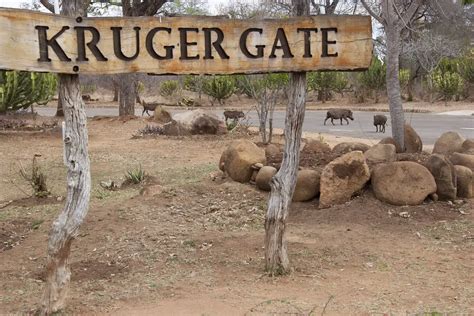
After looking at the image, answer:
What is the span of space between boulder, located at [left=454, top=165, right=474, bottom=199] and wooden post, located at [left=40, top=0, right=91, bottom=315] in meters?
4.46

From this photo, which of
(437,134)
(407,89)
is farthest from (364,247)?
(407,89)

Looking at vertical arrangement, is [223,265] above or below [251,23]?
below

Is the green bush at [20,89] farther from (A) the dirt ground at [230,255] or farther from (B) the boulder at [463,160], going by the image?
(B) the boulder at [463,160]

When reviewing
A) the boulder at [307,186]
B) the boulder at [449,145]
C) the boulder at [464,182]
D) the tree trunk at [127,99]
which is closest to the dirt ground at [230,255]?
the boulder at [307,186]

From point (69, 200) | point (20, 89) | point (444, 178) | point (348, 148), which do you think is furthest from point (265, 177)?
point (20, 89)

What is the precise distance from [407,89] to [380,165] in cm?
2481

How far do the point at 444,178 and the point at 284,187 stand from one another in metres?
2.79

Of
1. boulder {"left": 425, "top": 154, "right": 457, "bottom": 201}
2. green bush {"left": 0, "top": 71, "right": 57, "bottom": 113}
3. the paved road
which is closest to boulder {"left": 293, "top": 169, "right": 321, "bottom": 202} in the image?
boulder {"left": 425, "top": 154, "right": 457, "bottom": 201}

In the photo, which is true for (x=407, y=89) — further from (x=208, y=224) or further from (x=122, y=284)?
(x=122, y=284)

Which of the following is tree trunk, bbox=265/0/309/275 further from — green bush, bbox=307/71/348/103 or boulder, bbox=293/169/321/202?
green bush, bbox=307/71/348/103

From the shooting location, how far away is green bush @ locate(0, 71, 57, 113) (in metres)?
16.6

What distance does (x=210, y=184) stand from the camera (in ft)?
26.9

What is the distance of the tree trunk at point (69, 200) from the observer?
4.29 meters

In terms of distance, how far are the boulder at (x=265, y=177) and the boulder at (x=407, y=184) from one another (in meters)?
1.36
